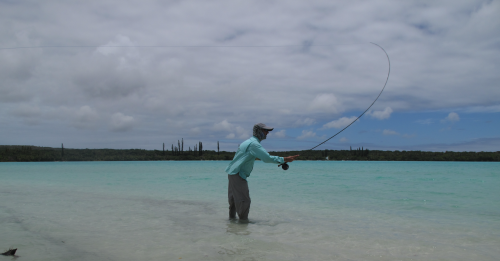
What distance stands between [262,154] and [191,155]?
4056 inches

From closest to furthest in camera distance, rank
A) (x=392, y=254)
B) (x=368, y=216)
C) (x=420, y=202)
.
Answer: (x=392, y=254) → (x=368, y=216) → (x=420, y=202)

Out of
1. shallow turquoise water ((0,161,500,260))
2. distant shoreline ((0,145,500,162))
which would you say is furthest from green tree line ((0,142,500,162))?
shallow turquoise water ((0,161,500,260))

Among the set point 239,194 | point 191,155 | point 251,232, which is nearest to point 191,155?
point 191,155

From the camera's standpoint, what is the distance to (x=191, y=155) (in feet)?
350

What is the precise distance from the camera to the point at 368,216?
7496mm

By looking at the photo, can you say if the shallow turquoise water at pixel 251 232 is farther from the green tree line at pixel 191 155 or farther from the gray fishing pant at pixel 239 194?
the green tree line at pixel 191 155

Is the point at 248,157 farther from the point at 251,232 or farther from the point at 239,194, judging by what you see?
the point at 251,232

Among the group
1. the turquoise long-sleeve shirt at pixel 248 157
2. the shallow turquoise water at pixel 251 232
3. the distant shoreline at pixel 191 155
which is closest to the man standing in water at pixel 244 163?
the turquoise long-sleeve shirt at pixel 248 157

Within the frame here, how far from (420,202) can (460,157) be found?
347 feet

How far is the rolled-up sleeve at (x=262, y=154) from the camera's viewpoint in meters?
5.43

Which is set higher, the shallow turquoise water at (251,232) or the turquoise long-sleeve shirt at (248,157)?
the turquoise long-sleeve shirt at (248,157)

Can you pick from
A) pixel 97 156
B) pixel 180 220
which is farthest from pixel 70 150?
pixel 180 220

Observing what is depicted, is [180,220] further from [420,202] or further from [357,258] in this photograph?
[420,202]

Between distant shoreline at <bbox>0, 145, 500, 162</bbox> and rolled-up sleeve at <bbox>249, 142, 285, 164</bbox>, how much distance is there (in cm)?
8835
